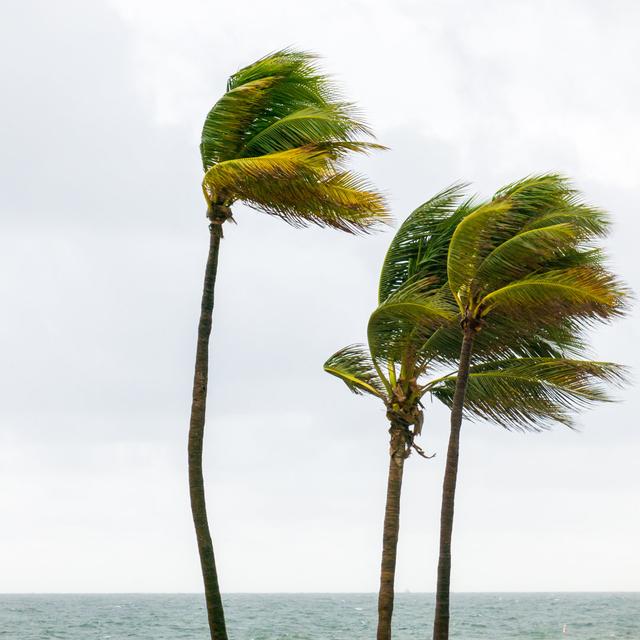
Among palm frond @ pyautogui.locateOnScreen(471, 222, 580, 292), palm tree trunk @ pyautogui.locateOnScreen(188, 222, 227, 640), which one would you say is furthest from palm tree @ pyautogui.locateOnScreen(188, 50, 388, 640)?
palm frond @ pyautogui.locateOnScreen(471, 222, 580, 292)

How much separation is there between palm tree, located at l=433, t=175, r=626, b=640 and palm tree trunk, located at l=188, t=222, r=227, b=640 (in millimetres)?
3567

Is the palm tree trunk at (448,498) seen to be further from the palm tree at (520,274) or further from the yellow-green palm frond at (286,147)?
the yellow-green palm frond at (286,147)

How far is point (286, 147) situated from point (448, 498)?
6.08m

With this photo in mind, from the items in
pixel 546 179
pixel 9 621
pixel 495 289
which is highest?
pixel 546 179

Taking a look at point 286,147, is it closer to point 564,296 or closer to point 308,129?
point 308,129

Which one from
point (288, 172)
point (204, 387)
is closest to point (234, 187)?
point (288, 172)

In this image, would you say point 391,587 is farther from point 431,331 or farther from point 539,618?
point 539,618

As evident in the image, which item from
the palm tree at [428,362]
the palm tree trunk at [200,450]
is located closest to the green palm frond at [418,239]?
the palm tree at [428,362]

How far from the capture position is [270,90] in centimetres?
1775

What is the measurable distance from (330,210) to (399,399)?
445 cm

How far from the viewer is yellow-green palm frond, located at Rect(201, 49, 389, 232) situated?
1673 centimetres

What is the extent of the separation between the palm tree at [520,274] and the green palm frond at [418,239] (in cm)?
203

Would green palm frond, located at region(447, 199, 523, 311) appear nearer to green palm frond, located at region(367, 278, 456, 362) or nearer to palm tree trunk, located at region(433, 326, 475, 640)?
green palm frond, located at region(367, 278, 456, 362)

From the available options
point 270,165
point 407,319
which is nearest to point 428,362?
point 407,319
